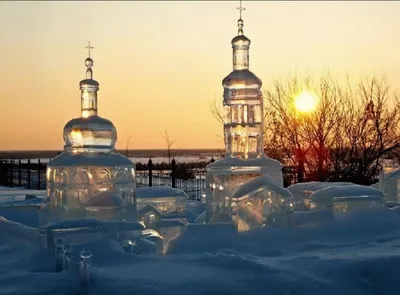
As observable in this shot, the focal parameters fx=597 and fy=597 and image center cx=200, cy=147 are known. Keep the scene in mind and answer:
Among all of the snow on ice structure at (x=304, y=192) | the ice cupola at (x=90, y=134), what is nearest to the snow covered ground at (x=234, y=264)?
the ice cupola at (x=90, y=134)

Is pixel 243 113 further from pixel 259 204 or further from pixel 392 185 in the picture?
pixel 392 185

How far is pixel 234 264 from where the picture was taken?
22.4ft

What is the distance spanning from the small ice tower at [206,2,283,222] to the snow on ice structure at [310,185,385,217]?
0.77 metres

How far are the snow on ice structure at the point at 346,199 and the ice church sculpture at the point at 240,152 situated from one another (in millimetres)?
799

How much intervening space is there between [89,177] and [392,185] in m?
6.06

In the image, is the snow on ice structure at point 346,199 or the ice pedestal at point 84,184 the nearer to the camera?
the ice pedestal at point 84,184

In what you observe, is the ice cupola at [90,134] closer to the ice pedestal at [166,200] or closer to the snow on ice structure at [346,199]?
the ice pedestal at [166,200]

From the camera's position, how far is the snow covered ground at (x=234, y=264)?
20.3 ft

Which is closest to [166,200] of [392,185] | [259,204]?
[259,204]

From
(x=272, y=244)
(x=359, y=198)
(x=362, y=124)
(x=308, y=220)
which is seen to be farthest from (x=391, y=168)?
(x=362, y=124)

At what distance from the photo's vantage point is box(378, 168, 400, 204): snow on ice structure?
11586mm

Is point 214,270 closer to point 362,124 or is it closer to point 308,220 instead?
point 308,220

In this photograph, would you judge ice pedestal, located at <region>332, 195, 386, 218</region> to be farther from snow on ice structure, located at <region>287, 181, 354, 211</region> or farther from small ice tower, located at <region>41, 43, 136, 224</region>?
small ice tower, located at <region>41, 43, 136, 224</region>

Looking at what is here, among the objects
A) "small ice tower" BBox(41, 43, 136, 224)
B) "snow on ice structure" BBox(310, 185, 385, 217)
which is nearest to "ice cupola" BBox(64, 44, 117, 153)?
"small ice tower" BBox(41, 43, 136, 224)
